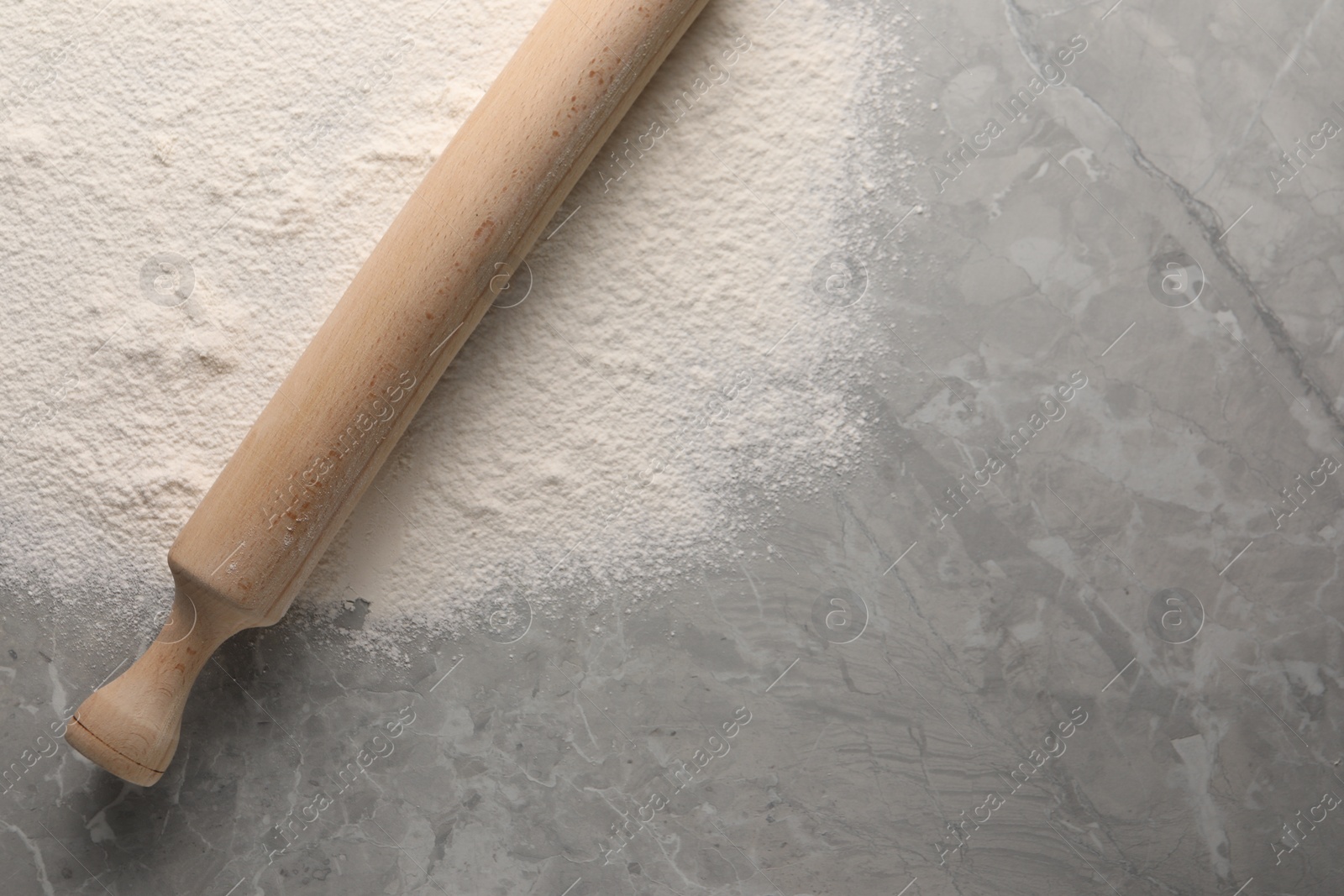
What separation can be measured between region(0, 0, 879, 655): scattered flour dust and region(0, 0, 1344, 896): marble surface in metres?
0.11

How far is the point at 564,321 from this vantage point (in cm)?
133

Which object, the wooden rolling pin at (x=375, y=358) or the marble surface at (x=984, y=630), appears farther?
the marble surface at (x=984, y=630)

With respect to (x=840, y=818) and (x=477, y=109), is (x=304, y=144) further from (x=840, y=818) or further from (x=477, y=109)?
(x=840, y=818)

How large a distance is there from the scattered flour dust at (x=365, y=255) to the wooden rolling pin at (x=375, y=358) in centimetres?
12

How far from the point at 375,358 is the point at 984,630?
1.03 metres

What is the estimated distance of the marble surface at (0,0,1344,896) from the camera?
4.48 ft

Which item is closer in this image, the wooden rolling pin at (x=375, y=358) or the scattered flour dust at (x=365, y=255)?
the wooden rolling pin at (x=375, y=358)

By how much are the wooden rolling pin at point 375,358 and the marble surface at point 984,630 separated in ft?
0.60

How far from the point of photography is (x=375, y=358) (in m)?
1.17

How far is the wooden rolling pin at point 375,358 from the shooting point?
1158 mm

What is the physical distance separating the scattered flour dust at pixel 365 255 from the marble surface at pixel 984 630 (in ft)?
0.37

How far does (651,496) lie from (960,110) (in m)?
0.80

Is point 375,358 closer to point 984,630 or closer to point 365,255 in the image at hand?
point 365,255

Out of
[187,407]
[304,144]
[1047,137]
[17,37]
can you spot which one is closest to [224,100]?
[304,144]
